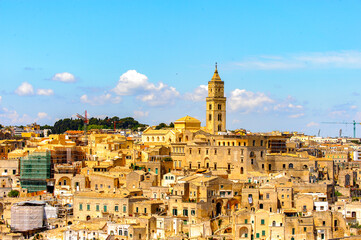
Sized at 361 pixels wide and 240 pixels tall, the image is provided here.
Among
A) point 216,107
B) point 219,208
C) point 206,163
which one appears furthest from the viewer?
point 216,107

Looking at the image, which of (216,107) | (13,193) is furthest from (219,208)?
(216,107)

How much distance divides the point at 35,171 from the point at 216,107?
18464 mm

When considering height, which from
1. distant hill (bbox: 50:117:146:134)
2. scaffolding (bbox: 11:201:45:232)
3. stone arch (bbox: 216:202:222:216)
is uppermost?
distant hill (bbox: 50:117:146:134)

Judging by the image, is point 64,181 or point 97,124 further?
point 97,124

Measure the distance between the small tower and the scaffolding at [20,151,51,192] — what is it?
15944 millimetres

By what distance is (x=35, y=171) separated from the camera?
53.8 m

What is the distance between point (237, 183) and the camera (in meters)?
44.7

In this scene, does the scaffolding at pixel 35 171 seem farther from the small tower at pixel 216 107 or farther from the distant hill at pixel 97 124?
the distant hill at pixel 97 124

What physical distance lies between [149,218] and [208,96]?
80.0 feet

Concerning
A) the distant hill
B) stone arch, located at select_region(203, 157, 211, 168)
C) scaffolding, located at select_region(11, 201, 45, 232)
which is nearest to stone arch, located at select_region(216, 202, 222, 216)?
stone arch, located at select_region(203, 157, 211, 168)

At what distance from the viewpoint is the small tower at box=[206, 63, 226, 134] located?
61531 millimetres

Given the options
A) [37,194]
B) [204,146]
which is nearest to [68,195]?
[37,194]

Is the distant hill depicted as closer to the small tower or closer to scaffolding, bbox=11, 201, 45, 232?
the small tower

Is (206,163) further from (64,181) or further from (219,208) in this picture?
(64,181)
